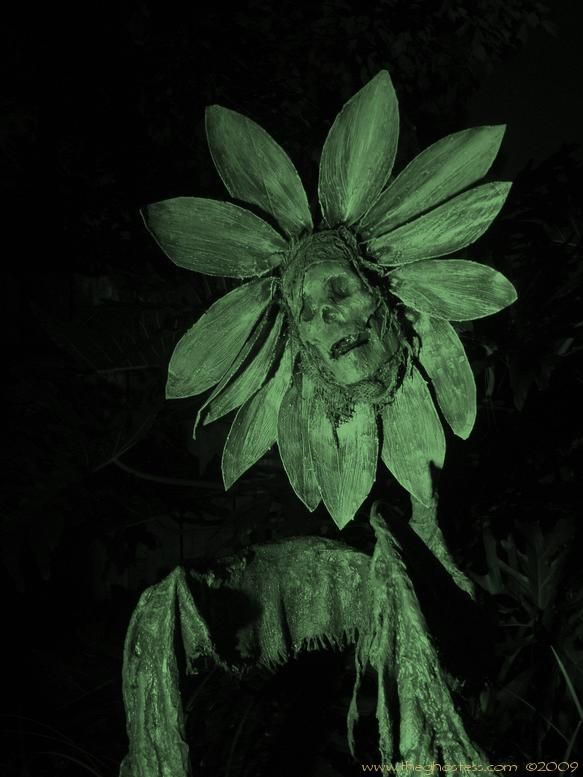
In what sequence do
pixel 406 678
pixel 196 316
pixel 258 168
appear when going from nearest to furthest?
pixel 406 678 → pixel 258 168 → pixel 196 316

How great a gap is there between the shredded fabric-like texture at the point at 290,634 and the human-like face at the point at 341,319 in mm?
105

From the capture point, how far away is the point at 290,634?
52 centimetres

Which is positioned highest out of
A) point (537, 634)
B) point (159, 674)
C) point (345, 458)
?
point (345, 458)

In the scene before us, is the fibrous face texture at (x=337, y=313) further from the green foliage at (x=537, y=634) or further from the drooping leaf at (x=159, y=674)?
the green foliage at (x=537, y=634)

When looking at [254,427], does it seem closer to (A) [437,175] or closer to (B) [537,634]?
(A) [437,175]

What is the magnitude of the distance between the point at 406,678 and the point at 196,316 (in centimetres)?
54

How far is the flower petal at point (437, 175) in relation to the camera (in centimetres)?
51

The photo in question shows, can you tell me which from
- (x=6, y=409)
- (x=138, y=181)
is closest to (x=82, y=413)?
(x=6, y=409)

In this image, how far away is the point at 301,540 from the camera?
53cm

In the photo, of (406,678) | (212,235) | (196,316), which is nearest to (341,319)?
(212,235)

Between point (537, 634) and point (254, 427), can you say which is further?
point (537, 634)

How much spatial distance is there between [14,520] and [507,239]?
63 cm

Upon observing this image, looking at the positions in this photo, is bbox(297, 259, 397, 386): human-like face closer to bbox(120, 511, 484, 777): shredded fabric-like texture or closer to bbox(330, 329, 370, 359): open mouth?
bbox(330, 329, 370, 359): open mouth

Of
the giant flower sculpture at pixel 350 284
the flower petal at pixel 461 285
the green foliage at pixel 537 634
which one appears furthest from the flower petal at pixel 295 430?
the green foliage at pixel 537 634
